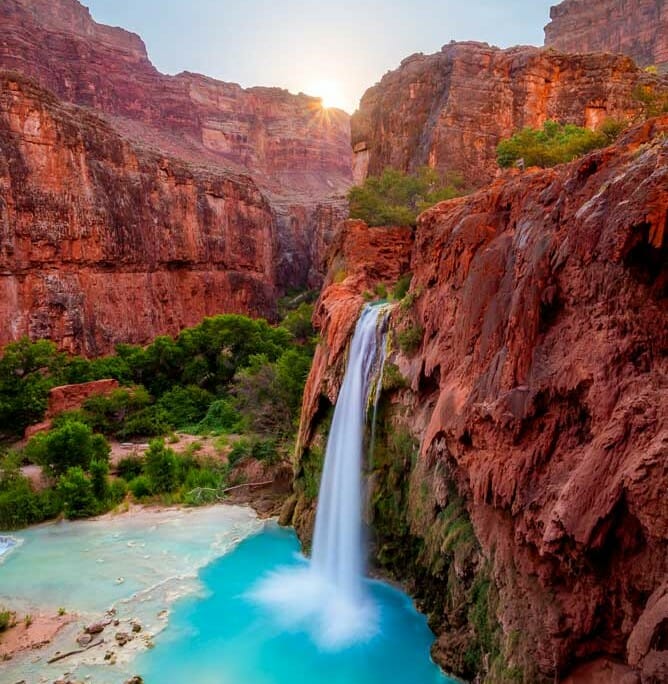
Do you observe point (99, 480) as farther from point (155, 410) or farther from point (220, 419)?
point (220, 419)

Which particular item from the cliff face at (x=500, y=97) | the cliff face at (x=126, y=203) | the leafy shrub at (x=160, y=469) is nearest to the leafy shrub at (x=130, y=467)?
the leafy shrub at (x=160, y=469)

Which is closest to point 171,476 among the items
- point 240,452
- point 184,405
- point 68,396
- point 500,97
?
point 240,452

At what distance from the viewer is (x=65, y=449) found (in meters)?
16.8

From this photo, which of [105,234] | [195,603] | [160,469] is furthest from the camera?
[105,234]

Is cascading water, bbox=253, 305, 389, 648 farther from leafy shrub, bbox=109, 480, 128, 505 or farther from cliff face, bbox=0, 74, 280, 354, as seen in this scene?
cliff face, bbox=0, 74, 280, 354

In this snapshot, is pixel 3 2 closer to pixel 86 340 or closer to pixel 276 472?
pixel 86 340

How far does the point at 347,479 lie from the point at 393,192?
1644cm

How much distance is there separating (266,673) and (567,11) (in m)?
64.8

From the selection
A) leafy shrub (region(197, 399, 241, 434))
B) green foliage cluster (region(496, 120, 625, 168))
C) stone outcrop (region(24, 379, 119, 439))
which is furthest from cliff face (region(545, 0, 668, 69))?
stone outcrop (region(24, 379, 119, 439))

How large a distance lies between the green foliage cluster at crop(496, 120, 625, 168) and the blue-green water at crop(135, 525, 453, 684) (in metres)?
11.2

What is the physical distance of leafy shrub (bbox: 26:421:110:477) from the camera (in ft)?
54.6

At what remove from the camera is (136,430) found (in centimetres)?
2286

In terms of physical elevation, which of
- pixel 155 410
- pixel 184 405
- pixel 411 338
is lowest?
pixel 184 405

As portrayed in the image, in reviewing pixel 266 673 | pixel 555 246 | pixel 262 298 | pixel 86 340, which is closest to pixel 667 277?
A: pixel 555 246
